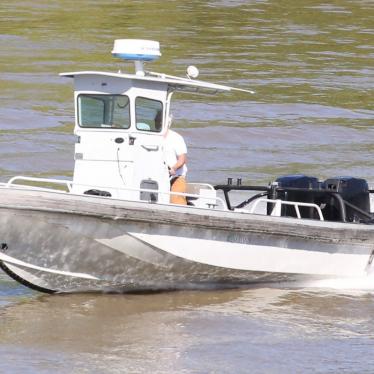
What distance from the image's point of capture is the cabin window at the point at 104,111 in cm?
1116

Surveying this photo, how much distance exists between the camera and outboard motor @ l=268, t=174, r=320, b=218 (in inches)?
460

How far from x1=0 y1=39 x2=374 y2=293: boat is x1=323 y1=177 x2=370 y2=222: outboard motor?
0.02m

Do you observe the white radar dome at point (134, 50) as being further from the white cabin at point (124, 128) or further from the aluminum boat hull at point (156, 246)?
the aluminum boat hull at point (156, 246)

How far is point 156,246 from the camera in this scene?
1077 cm

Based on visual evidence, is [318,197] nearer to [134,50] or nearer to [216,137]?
[134,50]

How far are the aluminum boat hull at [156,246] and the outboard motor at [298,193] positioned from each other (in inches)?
18.7

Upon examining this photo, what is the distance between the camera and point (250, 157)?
60.7ft

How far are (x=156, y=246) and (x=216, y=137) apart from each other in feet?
29.5

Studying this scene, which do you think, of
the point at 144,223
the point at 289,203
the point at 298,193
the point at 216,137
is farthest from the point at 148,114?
the point at 216,137

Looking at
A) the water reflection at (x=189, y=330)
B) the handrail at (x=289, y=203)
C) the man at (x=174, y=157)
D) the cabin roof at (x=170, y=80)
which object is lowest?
the water reflection at (x=189, y=330)

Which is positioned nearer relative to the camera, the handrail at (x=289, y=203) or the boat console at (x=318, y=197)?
the handrail at (x=289, y=203)

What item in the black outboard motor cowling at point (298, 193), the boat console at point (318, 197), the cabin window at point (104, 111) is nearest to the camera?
the cabin window at point (104, 111)

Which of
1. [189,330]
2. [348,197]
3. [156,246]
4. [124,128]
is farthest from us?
[348,197]

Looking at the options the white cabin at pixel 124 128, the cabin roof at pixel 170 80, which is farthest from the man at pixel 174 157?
the cabin roof at pixel 170 80
